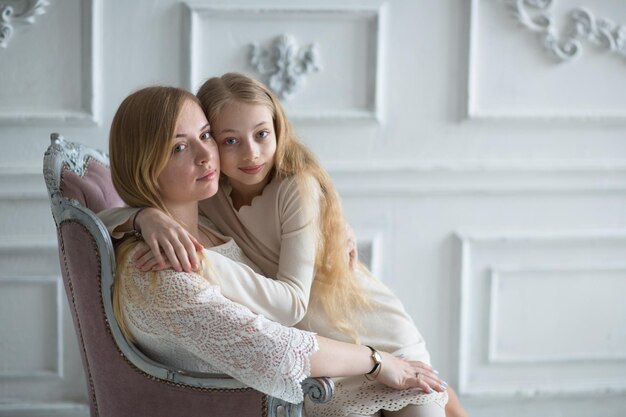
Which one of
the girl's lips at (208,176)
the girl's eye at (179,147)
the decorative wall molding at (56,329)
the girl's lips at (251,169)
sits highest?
the girl's eye at (179,147)

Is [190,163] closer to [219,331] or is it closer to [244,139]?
[244,139]

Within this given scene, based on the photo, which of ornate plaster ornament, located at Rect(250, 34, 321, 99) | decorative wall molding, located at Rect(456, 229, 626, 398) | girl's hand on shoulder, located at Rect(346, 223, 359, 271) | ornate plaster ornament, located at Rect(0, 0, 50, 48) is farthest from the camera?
decorative wall molding, located at Rect(456, 229, 626, 398)

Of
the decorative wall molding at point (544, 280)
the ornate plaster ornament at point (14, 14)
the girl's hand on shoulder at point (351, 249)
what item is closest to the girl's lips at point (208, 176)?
the girl's hand on shoulder at point (351, 249)

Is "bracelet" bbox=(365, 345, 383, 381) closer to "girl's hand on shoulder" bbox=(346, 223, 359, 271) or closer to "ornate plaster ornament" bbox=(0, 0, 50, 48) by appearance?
"girl's hand on shoulder" bbox=(346, 223, 359, 271)

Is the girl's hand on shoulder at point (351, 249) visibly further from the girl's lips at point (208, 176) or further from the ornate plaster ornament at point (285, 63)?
the ornate plaster ornament at point (285, 63)

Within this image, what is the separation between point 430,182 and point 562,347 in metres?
0.80

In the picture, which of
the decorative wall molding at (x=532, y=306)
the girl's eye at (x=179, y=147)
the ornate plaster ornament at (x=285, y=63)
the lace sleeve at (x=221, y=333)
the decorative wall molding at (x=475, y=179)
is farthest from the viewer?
the decorative wall molding at (x=532, y=306)

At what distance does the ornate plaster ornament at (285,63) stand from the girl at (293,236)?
0.79 metres

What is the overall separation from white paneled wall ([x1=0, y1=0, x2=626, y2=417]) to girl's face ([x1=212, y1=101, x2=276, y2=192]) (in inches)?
34.8

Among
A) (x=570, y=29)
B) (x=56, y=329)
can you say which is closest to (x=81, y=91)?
(x=56, y=329)

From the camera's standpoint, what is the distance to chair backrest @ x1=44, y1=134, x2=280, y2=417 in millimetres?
1486

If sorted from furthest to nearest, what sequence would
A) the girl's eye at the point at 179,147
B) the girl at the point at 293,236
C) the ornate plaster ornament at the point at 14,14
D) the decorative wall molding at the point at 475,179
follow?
1. the decorative wall molding at the point at 475,179
2. the ornate plaster ornament at the point at 14,14
3. the girl at the point at 293,236
4. the girl's eye at the point at 179,147

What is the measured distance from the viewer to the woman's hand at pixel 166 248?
56.9 inches

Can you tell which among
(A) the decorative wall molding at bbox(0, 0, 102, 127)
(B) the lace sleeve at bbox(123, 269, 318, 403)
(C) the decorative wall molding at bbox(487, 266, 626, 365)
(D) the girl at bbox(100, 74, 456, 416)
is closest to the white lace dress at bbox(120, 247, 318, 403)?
(B) the lace sleeve at bbox(123, 269, 318, 403)
